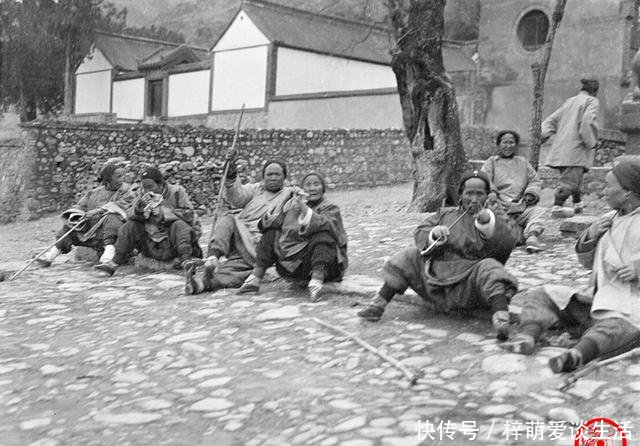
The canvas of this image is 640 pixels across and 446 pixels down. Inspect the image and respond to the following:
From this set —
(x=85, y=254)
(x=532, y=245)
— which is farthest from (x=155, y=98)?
(x=532, y=245)

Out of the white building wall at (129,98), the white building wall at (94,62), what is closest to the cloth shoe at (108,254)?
the white building wall at (129,98)

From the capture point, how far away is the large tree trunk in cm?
1006

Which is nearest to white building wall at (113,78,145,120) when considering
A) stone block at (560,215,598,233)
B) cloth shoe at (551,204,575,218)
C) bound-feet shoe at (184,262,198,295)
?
cloth shoe at (551,204,575,218)

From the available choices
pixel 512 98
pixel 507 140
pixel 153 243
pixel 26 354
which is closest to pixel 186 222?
pixel 153 243

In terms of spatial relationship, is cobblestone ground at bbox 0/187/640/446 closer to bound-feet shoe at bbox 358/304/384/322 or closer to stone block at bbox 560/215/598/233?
bound-feet shoe at bbox 358/304/384/322

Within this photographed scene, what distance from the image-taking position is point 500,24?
62.1 feet

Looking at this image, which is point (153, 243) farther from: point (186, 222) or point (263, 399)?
point (263, 399)

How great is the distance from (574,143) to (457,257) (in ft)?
16.4

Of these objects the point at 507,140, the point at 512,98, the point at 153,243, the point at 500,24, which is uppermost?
the point at 500,24

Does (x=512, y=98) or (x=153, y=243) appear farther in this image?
(x=512, y=98)

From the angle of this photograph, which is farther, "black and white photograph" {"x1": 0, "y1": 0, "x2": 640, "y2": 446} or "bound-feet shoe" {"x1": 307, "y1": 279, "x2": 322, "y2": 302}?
"bound-feet shoe" {"x1": 307, "y1": 279, "x2": 322, "y2": 302}

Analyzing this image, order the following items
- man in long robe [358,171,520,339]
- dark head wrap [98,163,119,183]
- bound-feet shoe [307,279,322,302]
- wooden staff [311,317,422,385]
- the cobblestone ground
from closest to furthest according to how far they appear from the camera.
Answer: the cobblestone ground
wooden staff [311,317,422,385]
man in long robe [358,171,520,339]
bound-feet shoe [307,279,322,302]
dark head wrap [98,163,119,183]

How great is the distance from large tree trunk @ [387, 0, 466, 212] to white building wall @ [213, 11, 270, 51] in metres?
14.5

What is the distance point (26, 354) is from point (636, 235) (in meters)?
3.94
